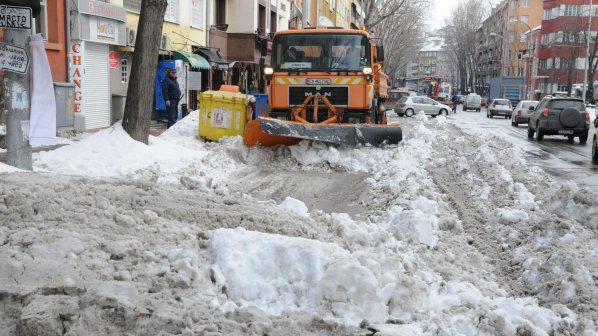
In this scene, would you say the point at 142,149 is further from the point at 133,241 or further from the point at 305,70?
the point at 133,241

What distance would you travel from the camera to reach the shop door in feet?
60.5

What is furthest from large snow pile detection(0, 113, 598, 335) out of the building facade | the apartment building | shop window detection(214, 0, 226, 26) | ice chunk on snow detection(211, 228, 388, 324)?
the apartment building

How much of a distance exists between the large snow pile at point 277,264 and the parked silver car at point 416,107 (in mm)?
33748

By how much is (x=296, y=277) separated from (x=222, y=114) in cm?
1052

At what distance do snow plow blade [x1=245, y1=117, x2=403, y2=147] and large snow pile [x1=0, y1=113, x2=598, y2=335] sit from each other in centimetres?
401

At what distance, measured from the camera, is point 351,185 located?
10.0 m

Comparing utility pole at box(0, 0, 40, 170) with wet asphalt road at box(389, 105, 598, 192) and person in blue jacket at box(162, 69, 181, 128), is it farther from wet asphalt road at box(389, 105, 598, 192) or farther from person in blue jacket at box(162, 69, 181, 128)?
wet asphalt road at box(389, 105, 598, 192)

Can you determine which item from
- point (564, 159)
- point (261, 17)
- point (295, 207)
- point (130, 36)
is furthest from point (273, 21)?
point (295, 207)

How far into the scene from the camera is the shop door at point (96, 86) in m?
18.5

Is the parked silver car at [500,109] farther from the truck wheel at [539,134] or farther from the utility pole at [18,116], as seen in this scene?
the utility pole at [18,116]

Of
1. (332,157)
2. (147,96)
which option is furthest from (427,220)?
(147,96)

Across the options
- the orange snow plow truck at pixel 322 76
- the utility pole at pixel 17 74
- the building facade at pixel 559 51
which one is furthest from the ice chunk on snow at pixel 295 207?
the building facade at pixel 559 51

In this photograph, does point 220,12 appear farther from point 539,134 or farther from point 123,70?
point 539,134

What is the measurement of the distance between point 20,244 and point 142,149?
21.2 ft
